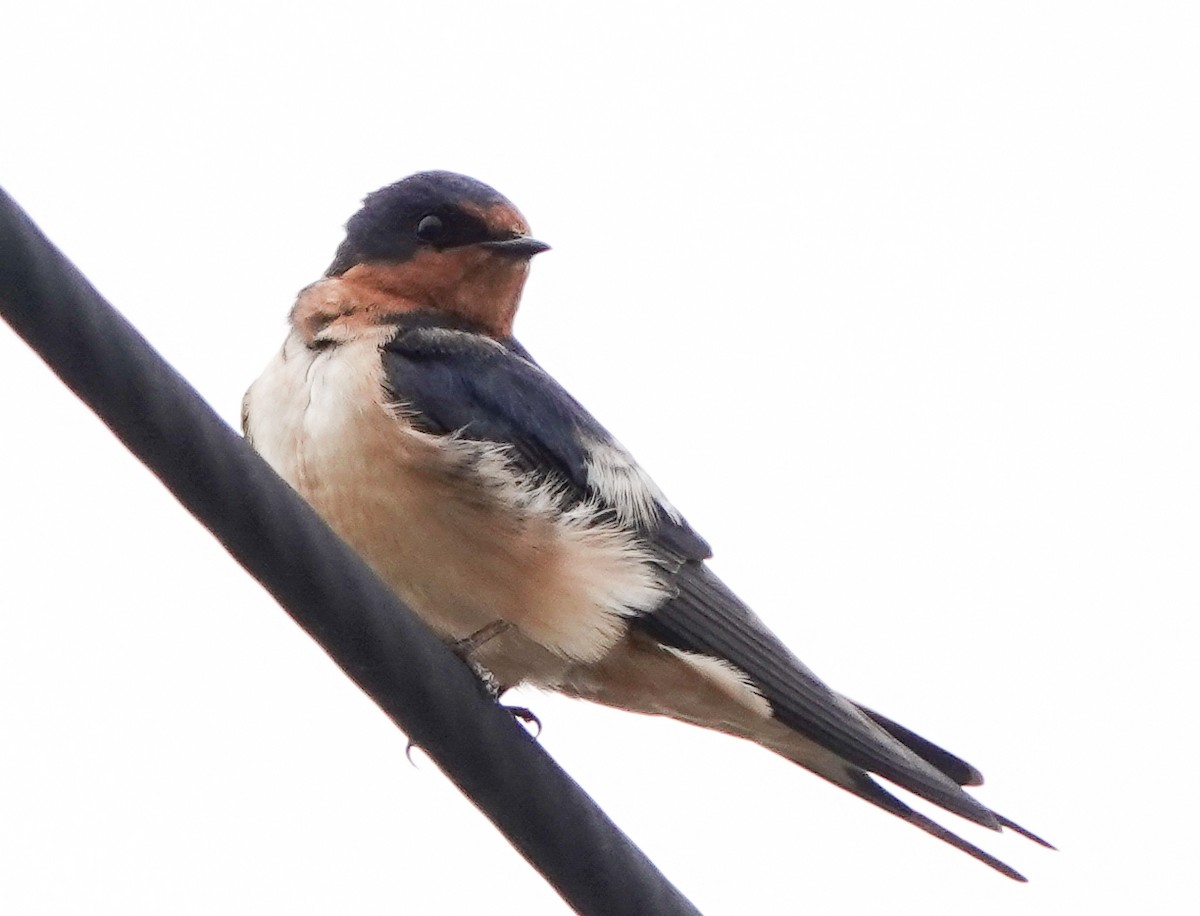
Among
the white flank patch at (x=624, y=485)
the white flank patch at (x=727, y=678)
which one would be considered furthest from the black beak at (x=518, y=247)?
the white flank patch at (x=727, y=678)

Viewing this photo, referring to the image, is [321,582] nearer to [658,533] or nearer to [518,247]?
[658,533]

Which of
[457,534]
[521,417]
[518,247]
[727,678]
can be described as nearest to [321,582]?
[457,534]

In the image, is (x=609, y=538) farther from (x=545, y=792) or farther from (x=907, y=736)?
(x=545, y=792)

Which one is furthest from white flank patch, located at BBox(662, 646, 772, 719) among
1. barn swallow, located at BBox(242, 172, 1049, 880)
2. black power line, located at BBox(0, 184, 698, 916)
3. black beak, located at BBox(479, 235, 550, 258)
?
black power line, located at BBox(0, 184, 698, 916)

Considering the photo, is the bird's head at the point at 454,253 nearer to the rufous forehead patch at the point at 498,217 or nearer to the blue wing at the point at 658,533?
the rufous forehead patch at the point at 498,217

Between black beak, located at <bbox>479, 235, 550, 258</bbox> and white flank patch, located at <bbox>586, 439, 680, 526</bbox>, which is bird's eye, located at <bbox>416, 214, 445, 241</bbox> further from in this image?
white flank patch, located at <bbox>586, 439, 680, 526</bbox>
